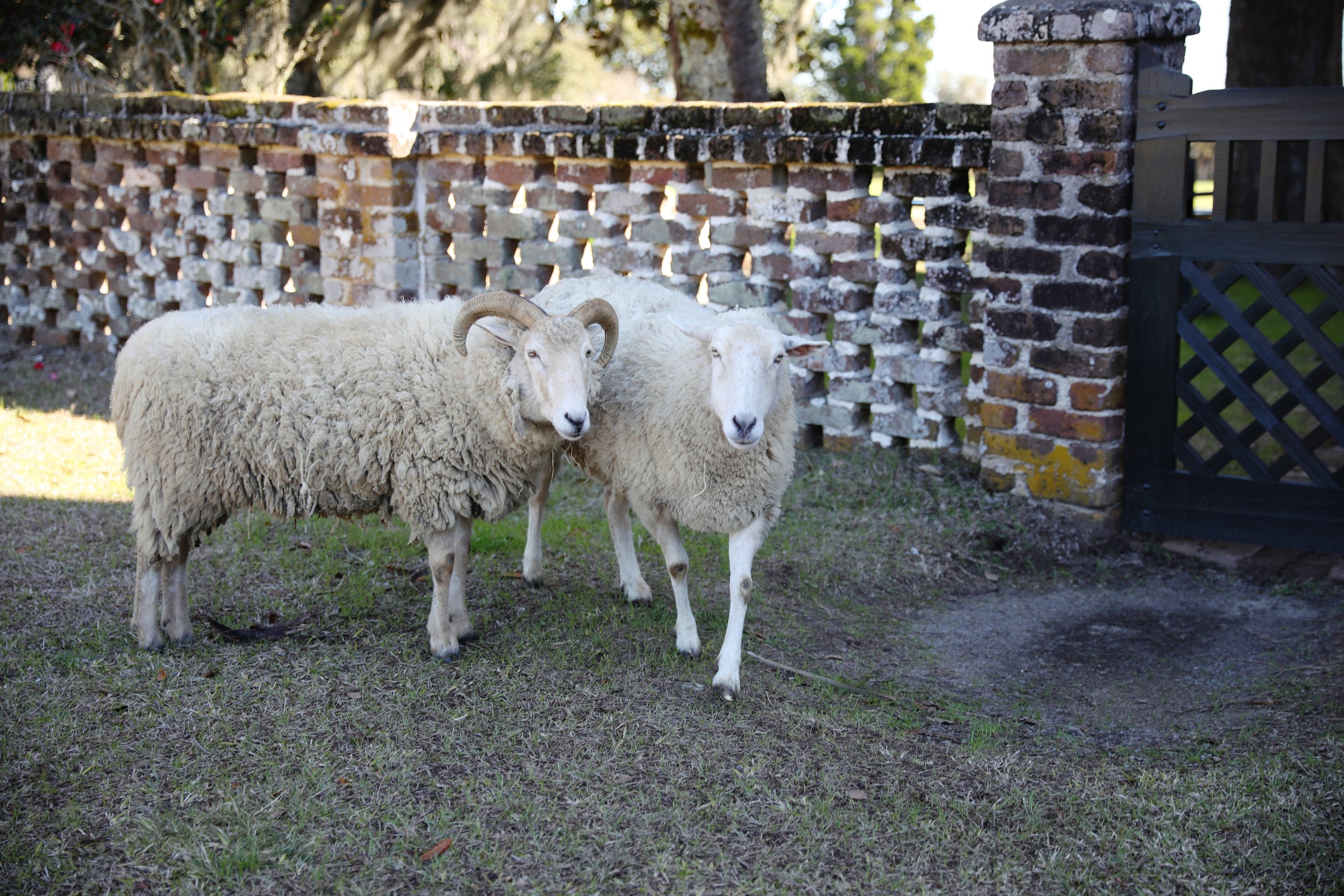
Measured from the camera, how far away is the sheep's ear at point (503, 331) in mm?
4031

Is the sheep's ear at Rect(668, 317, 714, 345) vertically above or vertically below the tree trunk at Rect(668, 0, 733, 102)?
below

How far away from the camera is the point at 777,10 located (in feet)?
76.9

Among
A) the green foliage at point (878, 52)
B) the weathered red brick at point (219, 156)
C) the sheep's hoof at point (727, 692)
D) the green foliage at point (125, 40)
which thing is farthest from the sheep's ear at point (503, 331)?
the green foliage at point (878, 52)

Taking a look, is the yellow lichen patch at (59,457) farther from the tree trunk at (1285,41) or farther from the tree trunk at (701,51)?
the tree trunk at (1285,41)

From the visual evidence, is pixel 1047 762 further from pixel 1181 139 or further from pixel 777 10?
pixel 777 10

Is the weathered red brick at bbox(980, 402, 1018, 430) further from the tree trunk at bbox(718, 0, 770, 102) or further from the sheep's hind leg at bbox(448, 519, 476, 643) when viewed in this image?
the tree trunk at bbox(718, 0, 770, 102)

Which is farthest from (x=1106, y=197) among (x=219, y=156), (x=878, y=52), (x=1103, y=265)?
(x=878, y=52)

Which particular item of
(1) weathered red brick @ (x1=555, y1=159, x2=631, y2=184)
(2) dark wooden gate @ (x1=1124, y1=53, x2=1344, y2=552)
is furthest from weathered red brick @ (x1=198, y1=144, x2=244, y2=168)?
(2) dark wooden gate @ (x1=1124, y1=53, x2=1344, y2=552)

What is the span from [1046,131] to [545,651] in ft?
9.96

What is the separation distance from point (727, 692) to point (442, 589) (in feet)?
3.43

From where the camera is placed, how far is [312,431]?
4.11 meters

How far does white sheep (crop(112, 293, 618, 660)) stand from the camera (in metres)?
4.11

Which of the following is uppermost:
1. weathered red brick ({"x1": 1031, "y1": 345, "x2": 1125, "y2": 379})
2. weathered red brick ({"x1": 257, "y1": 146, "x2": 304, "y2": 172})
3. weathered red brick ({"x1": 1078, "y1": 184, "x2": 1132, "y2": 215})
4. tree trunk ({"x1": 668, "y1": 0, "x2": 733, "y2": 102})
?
tree trunk ({"x1": 668, "y1": 0, "x2": 733, "y2": 102})

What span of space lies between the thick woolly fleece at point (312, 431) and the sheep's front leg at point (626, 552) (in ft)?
1.98
